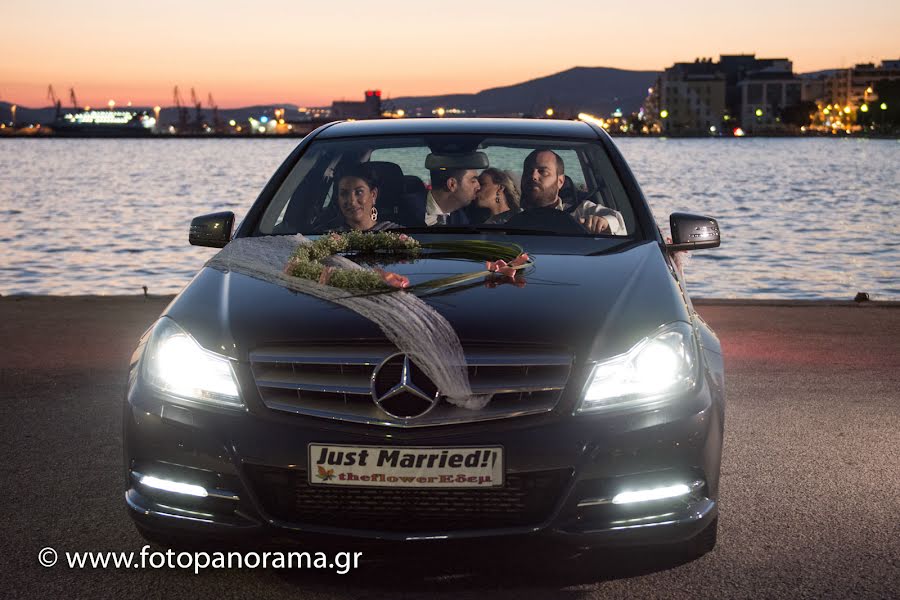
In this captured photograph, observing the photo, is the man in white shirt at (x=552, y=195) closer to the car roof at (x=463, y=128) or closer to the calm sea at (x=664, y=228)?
the car roof at (x=463, y=128)

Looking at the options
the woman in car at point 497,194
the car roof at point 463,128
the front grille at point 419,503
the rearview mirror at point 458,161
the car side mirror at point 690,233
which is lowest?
the front grille at point 419,503

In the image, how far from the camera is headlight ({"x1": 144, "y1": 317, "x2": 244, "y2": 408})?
3957mm

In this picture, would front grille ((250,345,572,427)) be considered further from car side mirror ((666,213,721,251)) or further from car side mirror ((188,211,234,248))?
car side mirror ((188,211,234,248))

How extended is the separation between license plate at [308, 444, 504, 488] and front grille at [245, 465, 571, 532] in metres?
0.03

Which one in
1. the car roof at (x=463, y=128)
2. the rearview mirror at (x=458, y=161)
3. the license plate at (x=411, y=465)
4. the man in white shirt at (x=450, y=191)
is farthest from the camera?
the car roof at (x=463, y=128)

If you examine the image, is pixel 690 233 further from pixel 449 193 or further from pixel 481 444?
pixel 481 444

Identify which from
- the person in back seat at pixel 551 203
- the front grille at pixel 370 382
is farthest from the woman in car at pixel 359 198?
the front grille at pixel 370 382

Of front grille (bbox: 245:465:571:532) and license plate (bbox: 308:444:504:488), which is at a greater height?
license plate (bbox: 308:444:504:488)

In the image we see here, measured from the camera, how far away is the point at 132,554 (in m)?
4.59

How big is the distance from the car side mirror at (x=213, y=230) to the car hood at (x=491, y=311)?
975 mm

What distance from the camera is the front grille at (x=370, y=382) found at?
149 inches

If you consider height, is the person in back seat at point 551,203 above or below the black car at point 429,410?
above

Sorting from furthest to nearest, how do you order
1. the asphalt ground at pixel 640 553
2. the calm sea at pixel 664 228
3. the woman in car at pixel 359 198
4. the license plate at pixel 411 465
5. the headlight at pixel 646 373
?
the calm sea at pixel 664 228 < the woman in car at pixel 359 198 < the asphalt ground at pixel 640 553 < the headlight at pixel 646 373 < the license plate at pixel 411 465

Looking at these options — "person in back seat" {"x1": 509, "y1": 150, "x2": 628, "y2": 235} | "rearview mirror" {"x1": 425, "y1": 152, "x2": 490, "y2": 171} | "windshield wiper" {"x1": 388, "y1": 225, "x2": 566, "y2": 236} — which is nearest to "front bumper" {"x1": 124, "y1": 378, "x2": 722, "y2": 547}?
"windshield wiper" {"x1": 388, "y1": 225, "x2": 566, "y2": 236}
